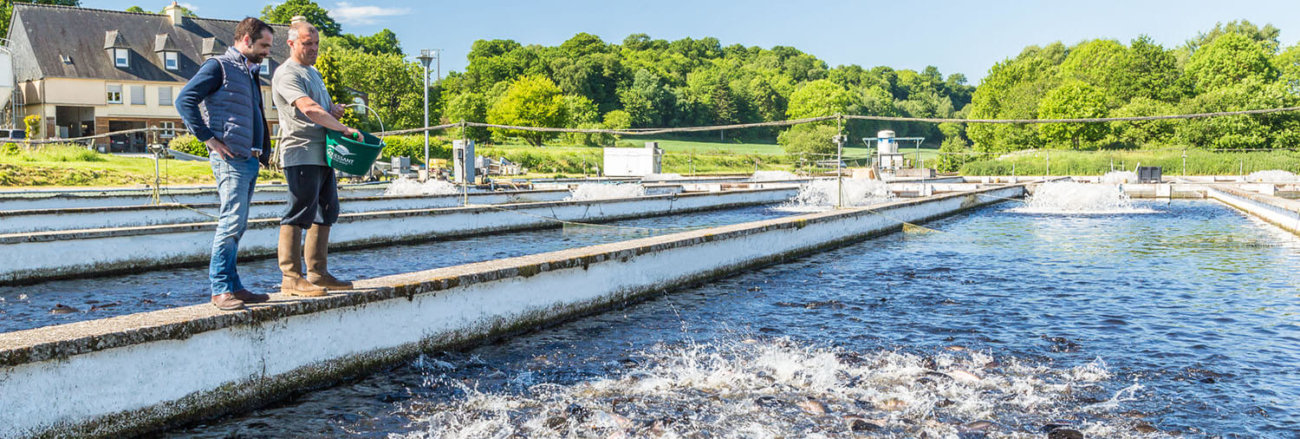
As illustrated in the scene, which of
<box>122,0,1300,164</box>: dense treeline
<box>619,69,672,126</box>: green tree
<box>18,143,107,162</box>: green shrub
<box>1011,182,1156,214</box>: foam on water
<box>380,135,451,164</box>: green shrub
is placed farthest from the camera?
<box>619,69,672,126</box>: green tree

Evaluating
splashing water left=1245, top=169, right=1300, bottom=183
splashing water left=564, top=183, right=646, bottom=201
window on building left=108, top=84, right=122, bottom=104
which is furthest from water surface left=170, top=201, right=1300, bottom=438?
window on building left=108, top=84, right=122, bottom=104

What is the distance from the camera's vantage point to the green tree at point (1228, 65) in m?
83.4

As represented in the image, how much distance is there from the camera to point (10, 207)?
18281mm

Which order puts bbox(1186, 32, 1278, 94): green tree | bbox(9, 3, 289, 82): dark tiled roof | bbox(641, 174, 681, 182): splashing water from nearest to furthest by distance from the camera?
bbox(641, 174, 681, 182): splashing water, bbox(9, 3, 289, 82): dark tiled roof, bbox(1186, 32, 1278, 94): green tree

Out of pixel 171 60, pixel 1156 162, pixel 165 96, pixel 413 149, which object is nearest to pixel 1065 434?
pixel 413 149

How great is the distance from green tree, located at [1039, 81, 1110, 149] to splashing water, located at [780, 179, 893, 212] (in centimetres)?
5044

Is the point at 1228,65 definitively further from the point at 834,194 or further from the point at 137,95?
the point at 137,95

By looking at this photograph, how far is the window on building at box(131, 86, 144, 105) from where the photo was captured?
57.9m

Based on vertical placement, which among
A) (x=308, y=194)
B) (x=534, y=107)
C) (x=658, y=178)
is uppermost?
(x=534, y=107)

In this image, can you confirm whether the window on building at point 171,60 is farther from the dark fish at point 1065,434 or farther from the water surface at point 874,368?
the dark fish at point 1065,434

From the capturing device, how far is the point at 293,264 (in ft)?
20.4

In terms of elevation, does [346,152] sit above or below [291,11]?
below

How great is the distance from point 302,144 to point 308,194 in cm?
33

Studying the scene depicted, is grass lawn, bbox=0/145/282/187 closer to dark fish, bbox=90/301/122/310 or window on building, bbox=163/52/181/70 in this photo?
dark fish, bbox=90/301/122/310
